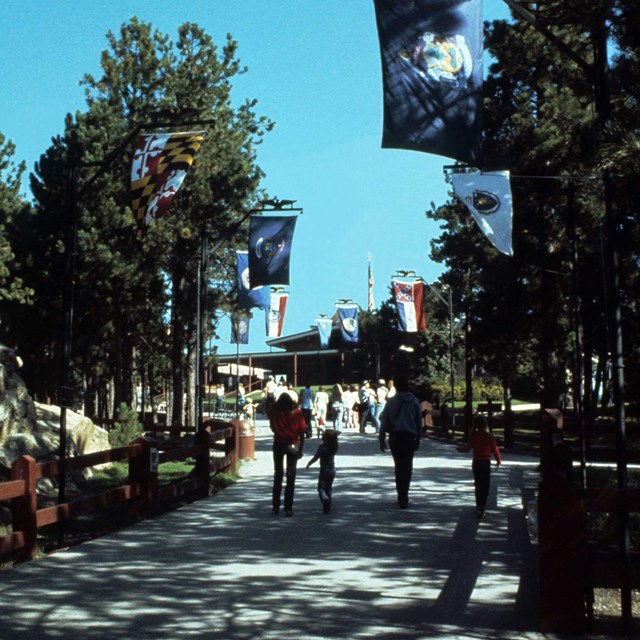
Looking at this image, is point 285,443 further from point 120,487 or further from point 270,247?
point 270,247

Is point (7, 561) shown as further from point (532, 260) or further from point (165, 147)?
point (532, 260)

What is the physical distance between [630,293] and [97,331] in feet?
87.3

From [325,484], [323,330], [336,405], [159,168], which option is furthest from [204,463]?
[323,330]

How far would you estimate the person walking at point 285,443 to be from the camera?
13.4 m

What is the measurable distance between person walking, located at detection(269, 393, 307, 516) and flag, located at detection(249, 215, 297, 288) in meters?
11.6

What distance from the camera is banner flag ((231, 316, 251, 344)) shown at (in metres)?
44.3

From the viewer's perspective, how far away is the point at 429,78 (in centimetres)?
877

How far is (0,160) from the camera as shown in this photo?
39688 millimetres

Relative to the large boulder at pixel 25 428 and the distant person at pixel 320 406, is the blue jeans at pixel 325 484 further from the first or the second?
the distant person at pixel 320 406

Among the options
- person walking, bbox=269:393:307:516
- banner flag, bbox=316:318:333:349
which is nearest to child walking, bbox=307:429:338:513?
person walking, bbox=269:393:307:516

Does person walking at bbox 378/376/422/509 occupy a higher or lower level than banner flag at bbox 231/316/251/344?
lower

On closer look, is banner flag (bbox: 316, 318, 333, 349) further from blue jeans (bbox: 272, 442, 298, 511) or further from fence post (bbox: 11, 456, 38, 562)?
fence post (bbox: 11, 456, 38, 562)

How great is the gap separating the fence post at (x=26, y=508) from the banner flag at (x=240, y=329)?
3345 cm

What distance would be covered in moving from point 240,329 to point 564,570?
39.3 meters
